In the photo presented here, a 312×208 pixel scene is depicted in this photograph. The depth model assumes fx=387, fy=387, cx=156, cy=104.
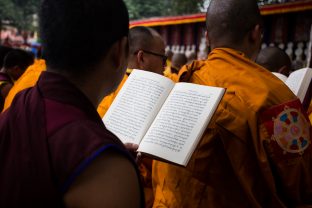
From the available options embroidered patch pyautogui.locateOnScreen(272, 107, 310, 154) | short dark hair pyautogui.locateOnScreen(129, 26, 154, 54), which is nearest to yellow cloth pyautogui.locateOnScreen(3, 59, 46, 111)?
short dark hair pyautogui.locateOnScreen(129, 26, 154, 54)

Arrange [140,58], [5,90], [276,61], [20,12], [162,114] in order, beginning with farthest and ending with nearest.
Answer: [20,12] → [5,90] → [276,61] → [140,58] → [162,114]

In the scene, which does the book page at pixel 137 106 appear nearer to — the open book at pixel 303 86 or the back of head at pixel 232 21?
the back of head at pixel 232 21

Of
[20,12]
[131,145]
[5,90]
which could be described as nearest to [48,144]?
[131,145]

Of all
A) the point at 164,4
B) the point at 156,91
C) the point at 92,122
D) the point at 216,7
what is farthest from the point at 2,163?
the point at 164,4

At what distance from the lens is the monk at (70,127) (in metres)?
0.98

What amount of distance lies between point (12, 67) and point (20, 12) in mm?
15612

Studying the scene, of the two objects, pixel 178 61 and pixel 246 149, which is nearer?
pixel 246 149

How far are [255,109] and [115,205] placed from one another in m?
0.95

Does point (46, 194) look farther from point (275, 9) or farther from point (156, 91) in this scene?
point (275, 9)

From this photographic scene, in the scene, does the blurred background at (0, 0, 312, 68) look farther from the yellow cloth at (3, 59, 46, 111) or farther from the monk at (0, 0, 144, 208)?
the yellow cloth at (3, 59, 46, 111)

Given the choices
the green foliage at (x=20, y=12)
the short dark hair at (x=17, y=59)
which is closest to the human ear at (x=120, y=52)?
the short dark hair at (x=17, y=59)

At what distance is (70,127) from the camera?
1.02 m

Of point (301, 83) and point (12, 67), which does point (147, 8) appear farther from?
point (301, 83)

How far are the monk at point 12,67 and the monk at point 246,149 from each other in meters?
3.34
